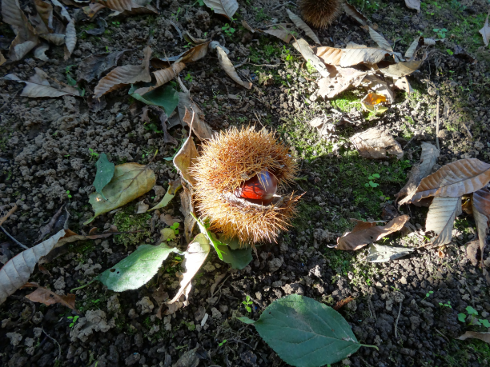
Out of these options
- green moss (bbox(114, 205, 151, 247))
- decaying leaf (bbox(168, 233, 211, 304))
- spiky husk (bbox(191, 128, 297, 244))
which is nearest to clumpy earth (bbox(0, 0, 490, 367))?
green moss (bbox(114, 205, 151, 247))

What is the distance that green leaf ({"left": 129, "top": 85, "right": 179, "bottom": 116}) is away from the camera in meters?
1.88

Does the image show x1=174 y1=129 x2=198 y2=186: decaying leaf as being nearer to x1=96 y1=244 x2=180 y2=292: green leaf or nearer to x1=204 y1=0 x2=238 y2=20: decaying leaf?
x1=96 y1=244 x2=180 y2=292: green leaf

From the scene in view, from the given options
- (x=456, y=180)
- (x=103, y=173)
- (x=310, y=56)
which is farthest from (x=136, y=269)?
(x=310, y=56)

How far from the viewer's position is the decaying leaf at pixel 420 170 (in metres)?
1.83

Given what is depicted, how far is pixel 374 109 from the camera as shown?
221cm

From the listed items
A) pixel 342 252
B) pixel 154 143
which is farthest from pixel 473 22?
pixel 154 143

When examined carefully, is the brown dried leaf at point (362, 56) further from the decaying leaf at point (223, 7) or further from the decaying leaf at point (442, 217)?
the decaying leaf at point (442, 217)

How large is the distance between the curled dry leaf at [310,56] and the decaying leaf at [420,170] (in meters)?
0.84

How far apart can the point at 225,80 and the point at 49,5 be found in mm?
1283

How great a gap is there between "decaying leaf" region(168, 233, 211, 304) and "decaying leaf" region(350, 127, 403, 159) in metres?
1.20

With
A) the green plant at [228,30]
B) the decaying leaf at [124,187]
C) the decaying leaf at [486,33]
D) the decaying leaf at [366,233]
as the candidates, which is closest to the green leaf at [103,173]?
the decaying leaf at [124,187]

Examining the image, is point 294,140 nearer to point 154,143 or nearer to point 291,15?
point 154,143

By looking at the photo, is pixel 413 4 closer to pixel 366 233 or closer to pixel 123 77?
pixel 366 233

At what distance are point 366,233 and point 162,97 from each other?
1393mm
